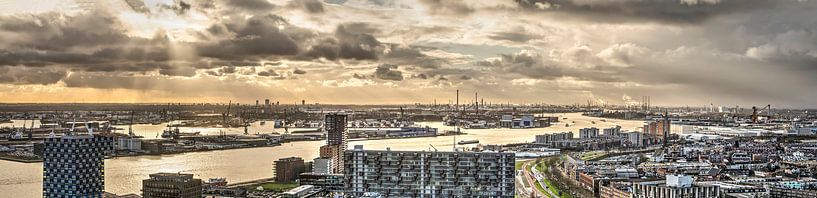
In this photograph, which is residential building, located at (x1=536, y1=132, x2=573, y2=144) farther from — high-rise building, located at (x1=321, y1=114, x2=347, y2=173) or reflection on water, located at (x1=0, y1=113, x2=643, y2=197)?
high-rise building, located at (x1=321, y1=114, x2=347, y2=173)

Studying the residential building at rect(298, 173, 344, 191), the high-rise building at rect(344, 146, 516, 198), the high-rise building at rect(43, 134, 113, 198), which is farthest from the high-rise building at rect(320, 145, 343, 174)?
the high-rise building at rect(43, 134, 113, 198)

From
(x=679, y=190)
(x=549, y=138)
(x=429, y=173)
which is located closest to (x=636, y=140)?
(x=549, y=138)

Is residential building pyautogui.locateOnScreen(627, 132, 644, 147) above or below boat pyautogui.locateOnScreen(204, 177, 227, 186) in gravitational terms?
above

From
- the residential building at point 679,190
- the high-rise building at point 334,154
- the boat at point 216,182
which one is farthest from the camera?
the high-rise building at point 334,154

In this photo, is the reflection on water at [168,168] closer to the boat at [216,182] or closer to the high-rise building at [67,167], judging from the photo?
the boat at [216,182]

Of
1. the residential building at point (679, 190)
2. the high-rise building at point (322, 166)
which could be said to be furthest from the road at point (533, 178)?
the high-rise building at point (322, 166)
